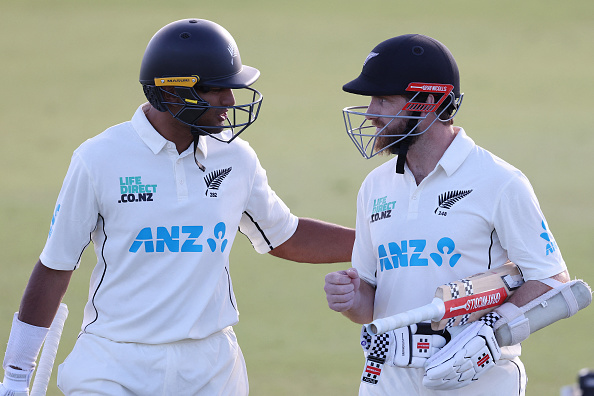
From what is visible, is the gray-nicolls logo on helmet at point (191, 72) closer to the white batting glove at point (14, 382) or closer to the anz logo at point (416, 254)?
the anz logo at point (416, 254)

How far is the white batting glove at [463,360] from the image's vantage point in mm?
2857

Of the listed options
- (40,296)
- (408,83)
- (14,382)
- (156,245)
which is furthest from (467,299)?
(14,382)

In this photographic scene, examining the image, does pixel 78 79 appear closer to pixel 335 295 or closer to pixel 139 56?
pixel 139 56

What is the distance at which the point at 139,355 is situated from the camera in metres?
3.18

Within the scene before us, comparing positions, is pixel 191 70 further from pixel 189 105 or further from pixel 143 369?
pixel 143 369

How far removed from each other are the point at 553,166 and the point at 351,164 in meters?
2.19

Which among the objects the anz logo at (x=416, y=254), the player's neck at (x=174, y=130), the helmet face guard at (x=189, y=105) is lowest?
the anz logo at (x=416, y=254)

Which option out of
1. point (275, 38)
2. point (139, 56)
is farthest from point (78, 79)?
point (275, 38)

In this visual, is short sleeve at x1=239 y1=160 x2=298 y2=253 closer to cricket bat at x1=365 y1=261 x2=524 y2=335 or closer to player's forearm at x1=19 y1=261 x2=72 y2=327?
player's forearm at x1=19 y1=261 x2=72 y2=327

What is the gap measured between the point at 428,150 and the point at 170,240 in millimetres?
988

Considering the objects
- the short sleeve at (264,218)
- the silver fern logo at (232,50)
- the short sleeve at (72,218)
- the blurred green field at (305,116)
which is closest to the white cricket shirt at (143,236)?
the short sleeve at (72,218)

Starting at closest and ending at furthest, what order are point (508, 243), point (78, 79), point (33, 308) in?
point (508, 243)
point (33, 308)
point (78, 79)

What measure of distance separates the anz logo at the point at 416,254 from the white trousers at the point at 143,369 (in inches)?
28.7

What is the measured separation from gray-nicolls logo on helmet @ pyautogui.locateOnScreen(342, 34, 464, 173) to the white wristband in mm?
1344
